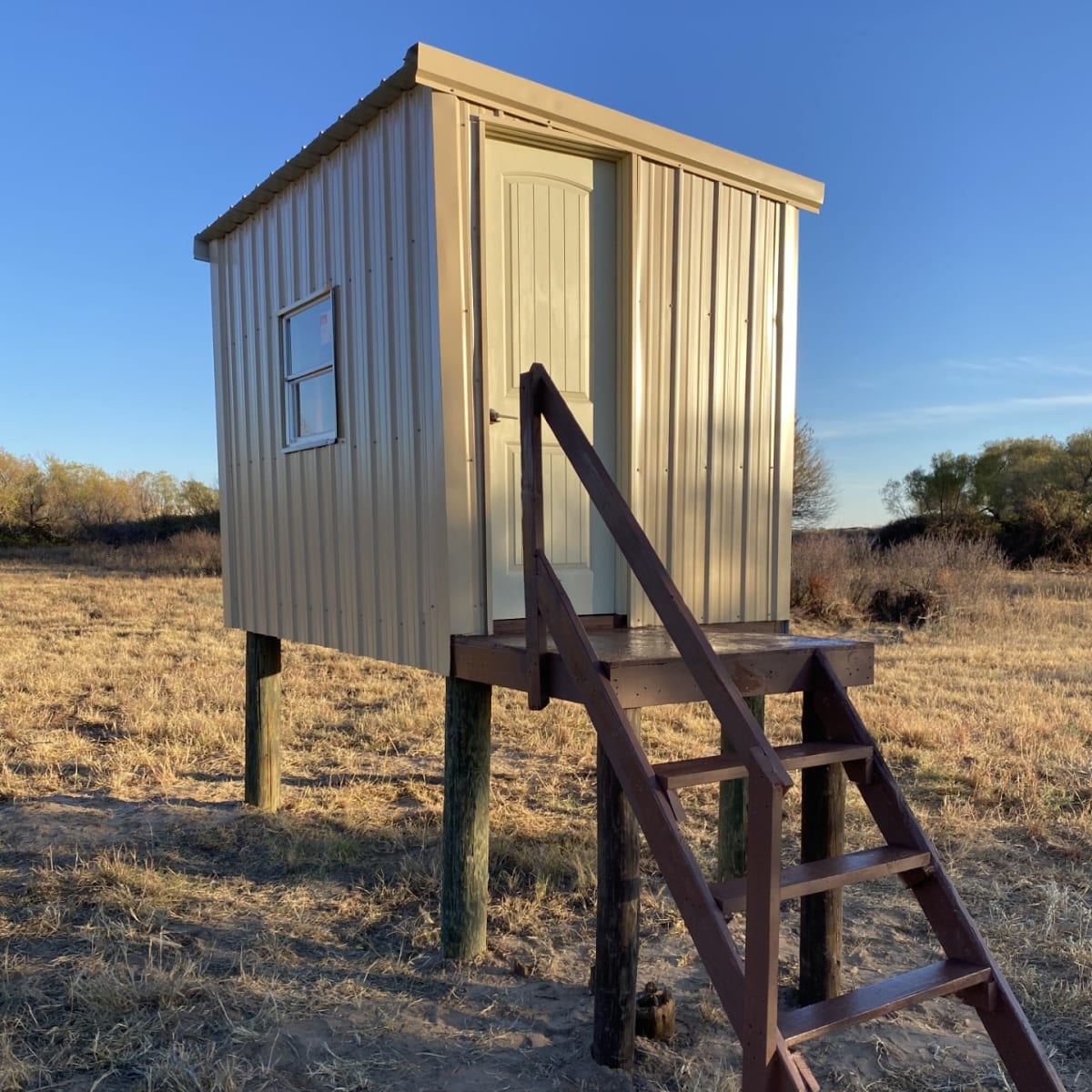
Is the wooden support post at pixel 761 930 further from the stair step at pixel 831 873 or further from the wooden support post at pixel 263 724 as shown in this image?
the wooden support post at pixel 263 724

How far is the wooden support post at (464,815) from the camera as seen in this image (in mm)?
3986

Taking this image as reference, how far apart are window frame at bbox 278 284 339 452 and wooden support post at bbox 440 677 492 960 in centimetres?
173

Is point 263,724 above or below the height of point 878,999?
below

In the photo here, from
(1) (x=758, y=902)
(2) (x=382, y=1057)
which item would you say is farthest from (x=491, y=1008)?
(1) (x=758, y=902)

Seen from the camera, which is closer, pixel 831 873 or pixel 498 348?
pixel 831 873

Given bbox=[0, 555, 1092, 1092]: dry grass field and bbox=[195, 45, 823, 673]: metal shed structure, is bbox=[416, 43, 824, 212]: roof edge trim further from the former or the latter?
bbox=[0, 555, 1092, 1092]: dry grass field

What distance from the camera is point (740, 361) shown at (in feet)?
15.9

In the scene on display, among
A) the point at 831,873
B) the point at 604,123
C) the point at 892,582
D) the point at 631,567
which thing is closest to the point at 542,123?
the point at 604,123

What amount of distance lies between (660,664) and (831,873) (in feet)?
2.78

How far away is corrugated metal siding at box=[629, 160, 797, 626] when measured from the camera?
4.47m

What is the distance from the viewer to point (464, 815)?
13.1 feet

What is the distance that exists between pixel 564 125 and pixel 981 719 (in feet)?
21.6

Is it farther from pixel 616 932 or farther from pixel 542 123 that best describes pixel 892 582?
pixel 616 932

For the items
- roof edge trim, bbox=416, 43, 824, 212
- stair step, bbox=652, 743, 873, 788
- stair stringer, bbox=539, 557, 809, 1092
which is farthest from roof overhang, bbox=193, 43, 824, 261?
stair step, bbox=652, 743, 873, 788
